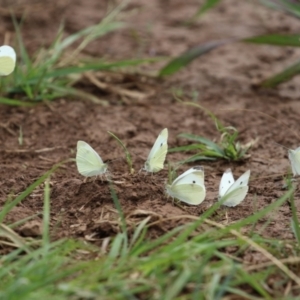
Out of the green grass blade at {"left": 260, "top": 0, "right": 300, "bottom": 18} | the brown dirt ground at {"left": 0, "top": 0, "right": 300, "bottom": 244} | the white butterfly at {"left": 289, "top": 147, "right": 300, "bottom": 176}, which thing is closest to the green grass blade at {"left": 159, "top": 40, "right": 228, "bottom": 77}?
the brown dirt ground at {"left": 0, "top": 0, "right": 300, "bottom": 244}

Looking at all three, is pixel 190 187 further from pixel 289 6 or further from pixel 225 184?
pixel 289 6

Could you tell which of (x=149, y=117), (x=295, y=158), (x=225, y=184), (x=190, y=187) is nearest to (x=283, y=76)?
(x=149, y=117)

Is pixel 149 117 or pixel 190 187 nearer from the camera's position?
pixel 190 187

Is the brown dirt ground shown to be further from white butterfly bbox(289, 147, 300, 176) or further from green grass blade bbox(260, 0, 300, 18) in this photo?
green grass blade bbox(260, 0, 300, 18)

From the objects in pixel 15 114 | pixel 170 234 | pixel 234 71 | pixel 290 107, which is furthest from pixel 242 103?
pixel 170 234

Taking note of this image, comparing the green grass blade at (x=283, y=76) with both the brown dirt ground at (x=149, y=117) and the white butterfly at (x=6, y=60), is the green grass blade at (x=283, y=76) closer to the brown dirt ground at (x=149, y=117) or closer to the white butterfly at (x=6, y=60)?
the brown dirt ground at (x=149, y=117)

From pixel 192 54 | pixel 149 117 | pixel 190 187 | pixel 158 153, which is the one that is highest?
pixel 192 54

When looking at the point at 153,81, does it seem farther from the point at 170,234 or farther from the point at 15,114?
the point at 170,234
